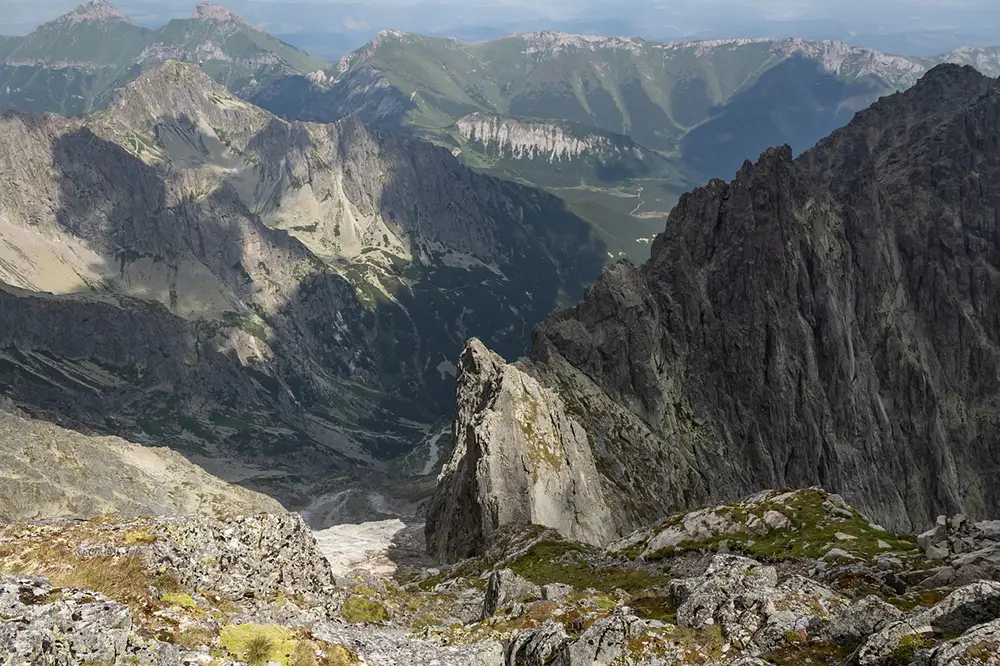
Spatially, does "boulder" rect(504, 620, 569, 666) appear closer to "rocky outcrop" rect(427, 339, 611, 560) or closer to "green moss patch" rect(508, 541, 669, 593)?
"green moss patch" rect(508, 541, 669, 593)

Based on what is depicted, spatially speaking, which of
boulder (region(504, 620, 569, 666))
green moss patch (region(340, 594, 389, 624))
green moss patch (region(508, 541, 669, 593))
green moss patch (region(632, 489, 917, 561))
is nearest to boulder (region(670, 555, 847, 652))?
boulder (region(504, 620, 569, 666))

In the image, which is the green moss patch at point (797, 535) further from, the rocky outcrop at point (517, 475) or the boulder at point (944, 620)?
the boulder at point (944, 620)

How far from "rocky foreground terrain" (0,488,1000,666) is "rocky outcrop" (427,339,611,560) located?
49.3 metres

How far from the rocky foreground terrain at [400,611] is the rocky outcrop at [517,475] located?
4931cm

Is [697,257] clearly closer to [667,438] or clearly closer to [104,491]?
[667,438]

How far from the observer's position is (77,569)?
26812 millimetres

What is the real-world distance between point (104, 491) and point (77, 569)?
165 m

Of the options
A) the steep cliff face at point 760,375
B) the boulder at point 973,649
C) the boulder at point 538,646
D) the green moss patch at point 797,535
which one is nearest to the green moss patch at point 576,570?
the green moss patch at point 797,535

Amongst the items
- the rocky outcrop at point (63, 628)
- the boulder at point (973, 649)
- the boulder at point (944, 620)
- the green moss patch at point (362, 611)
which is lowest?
the green moss patch at point (362, 611)

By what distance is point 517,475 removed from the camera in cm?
10481

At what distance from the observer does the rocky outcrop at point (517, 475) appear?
10281cm

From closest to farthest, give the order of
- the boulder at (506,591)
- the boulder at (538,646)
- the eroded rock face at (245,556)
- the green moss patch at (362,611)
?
the boulder at (538,646) < the eroded rock face at (245,556) < the green moss patch at (362,611) < the boulder at (506,591)

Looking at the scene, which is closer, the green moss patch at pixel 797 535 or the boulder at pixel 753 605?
the boulder at pixel 753 605

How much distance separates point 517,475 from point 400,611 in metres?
64.3
